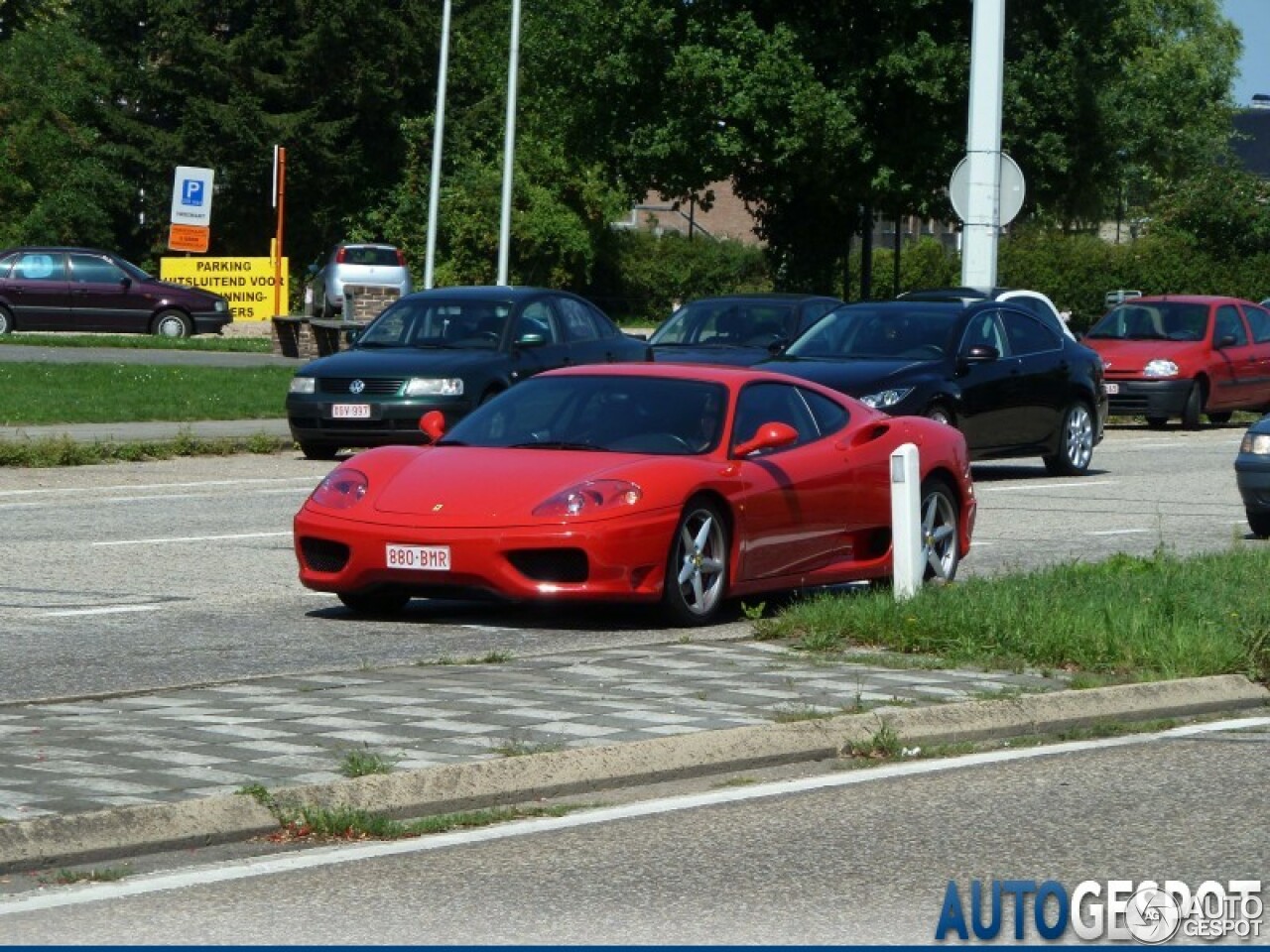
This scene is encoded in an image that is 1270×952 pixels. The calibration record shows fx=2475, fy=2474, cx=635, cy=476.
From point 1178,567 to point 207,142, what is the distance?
59193 mm

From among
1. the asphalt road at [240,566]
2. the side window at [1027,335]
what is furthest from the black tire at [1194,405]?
the side window at [1027,335]

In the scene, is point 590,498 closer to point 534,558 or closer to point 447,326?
point 534,558

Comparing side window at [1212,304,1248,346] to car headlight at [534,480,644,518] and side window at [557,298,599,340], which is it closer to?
side window at [557,298,599,340]

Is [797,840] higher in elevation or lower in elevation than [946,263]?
lower

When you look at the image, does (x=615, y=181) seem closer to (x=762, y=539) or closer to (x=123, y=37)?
(x=123, y=37)

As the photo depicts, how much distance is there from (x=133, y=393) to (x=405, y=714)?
836 inches

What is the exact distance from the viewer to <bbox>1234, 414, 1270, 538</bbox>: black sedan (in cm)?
1712

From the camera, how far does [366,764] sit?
25.4ft

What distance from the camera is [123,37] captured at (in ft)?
233

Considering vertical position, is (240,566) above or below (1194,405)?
below

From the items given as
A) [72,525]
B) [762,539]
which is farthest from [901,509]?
[72,525]

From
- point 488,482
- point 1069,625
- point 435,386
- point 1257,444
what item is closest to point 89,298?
point 435,386

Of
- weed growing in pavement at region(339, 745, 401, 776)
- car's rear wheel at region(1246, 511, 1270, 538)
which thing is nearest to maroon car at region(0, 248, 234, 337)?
car's rear wheel at region(1246, 511, 1270, 538)

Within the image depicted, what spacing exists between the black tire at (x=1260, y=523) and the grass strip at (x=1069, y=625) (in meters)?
4.94
